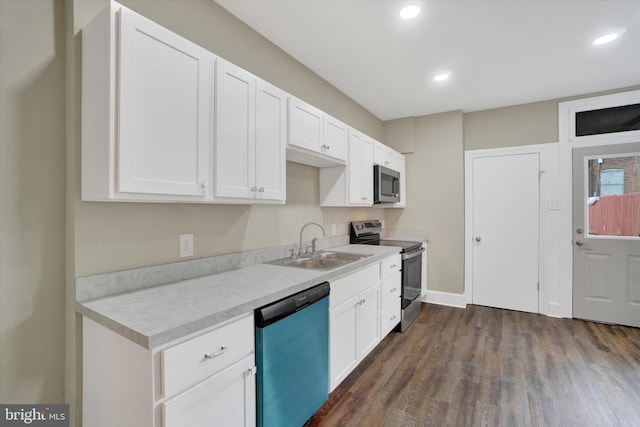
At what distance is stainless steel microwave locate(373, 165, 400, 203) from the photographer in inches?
132

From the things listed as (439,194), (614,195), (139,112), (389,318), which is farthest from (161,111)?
(614,195)

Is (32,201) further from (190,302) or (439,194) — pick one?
(439,194)

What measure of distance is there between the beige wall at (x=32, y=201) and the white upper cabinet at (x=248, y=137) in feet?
2.32

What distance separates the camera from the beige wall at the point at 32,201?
1188 mm

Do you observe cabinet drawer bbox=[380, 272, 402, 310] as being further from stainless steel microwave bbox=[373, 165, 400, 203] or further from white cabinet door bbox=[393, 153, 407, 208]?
white cabinet door bbox=[393, 153, 407, 208]

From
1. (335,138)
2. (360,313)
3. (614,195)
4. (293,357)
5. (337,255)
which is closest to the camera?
(293,357)

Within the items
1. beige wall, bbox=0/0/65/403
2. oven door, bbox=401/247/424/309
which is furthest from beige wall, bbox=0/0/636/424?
oven door, bbox=401/247/424/309

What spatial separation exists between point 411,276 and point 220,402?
2.69 m

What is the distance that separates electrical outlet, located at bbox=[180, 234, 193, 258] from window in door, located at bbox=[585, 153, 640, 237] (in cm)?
433

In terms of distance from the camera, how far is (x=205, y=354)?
110cm

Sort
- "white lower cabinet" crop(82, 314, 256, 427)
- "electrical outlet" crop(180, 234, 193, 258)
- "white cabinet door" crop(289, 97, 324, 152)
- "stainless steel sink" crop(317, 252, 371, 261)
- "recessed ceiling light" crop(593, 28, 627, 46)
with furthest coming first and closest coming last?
1. "stainless steel sink" crop(317, 252, 371, 261)
2. "recessed ceiling light" crop(593, 28, 627, 46)
3. "white cabinet door" crop(289, 97, 324, 152)
4. "electrical outlet" crop(180, 234, 193, 258)
5. "white lower cabinet" crop(82, 314, 256, 427)

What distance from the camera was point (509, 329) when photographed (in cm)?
321

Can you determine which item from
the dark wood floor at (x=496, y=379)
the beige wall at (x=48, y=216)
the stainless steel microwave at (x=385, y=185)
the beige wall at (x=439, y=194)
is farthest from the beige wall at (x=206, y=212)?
the beige wall at (x=439, y=194)

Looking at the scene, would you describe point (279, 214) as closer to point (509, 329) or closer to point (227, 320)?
point (227, 320)
